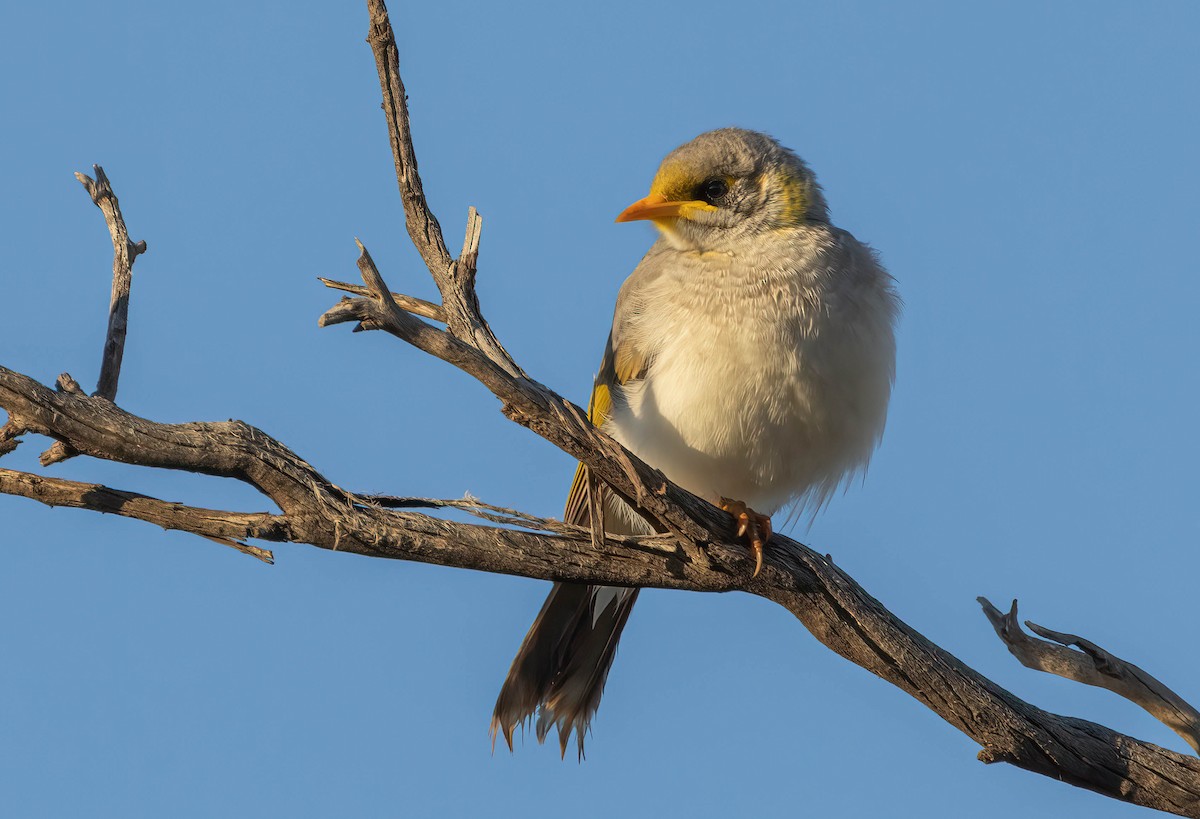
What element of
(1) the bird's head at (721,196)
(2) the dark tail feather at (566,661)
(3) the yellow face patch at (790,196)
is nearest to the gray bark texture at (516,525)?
(2) the dark tail feather at (566,661)

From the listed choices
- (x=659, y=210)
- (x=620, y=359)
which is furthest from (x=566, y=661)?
(x=659, y=210)

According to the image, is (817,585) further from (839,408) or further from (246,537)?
(246,537)

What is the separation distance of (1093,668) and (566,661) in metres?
2.62

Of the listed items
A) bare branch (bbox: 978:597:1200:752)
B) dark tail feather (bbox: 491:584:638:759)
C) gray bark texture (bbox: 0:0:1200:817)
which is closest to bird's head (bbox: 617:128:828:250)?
gray bark texture (bbox: 0:0:1200:817)

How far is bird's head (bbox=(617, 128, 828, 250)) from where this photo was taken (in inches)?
245

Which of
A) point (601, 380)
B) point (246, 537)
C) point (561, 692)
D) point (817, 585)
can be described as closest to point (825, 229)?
point (601, 380)

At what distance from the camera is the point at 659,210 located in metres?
6.20

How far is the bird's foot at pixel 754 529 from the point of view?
17.3 feet

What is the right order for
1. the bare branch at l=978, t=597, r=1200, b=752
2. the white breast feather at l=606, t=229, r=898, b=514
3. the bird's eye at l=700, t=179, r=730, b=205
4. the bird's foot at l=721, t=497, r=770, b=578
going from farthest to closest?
the bird's eye at l=700, t=179, r=730, b=205 → the white breast feather at l=606, t=229, r=898, b=514 → the bare branch at l=978, t=597, r=1200, b=752 → the bird's foot at l=721, t=497, r=770, b=578

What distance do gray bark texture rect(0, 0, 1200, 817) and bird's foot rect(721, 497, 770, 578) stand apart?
0.04 meters

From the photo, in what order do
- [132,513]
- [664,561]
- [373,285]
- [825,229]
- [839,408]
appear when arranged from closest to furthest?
1. [373,285]
2. [132,513]
3. [664,561]
4. [839,408]
5. [825,229]

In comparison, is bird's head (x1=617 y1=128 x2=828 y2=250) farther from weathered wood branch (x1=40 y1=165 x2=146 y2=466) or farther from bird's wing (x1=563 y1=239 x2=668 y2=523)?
weathered wood branch (x1=40 y1=165 x2=146 y2=466)

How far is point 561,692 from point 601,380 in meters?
1.69

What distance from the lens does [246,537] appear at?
437cm
